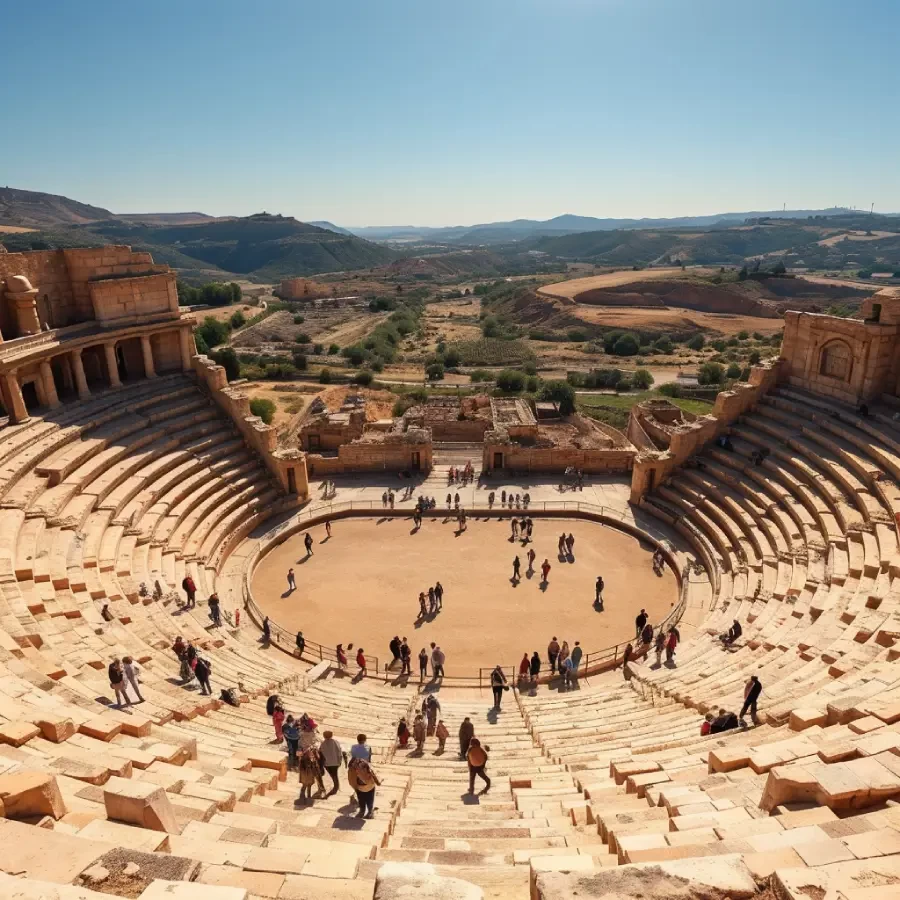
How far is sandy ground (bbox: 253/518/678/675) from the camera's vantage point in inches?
802

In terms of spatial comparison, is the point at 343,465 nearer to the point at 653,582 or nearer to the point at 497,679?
the point at 653,582

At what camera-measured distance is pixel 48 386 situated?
81.2ft

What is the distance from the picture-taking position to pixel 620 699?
1661cm

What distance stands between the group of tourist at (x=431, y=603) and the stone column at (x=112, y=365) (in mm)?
16504

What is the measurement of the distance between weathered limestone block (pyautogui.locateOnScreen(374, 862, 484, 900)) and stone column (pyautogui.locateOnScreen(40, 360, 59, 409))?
80.4 feet

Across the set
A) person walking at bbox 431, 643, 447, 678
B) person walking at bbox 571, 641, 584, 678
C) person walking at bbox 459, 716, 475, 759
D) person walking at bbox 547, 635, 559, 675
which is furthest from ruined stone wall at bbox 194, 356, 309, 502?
person walking at bbox 459, 716, 475, 759

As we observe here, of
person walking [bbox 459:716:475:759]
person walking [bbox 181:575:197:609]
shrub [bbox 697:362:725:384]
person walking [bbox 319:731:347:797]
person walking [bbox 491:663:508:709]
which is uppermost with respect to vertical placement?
person walking [bbox 319:731:347:797]

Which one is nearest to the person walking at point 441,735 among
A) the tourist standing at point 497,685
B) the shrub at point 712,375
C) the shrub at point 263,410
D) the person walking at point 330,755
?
the tourist standing at point 497,685

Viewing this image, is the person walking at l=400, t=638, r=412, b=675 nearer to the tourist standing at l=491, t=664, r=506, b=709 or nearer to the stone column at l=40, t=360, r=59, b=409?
the tourist standing at l=491, t=664, r=506, b=709

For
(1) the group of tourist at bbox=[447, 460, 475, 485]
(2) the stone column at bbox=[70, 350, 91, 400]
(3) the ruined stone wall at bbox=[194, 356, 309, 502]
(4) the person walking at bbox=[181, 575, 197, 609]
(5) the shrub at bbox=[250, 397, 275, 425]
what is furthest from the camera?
(5) the shrub at bbox=[250, 397, 275, 425]

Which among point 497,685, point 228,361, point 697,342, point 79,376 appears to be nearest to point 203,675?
point 497,685

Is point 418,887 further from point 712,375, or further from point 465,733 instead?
point 712,375

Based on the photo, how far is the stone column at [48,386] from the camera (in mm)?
24562

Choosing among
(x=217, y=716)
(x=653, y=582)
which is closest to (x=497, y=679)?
(x=217, y=716)
